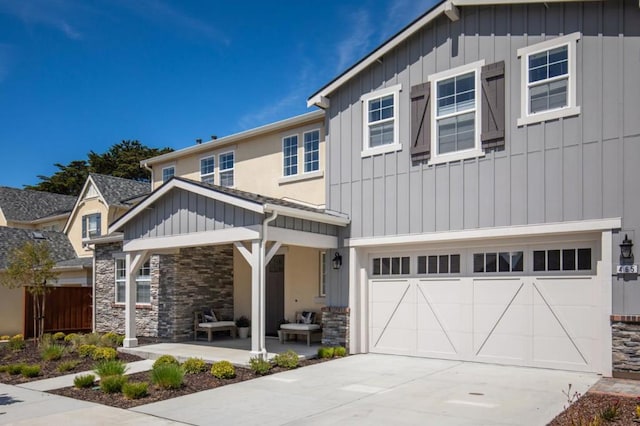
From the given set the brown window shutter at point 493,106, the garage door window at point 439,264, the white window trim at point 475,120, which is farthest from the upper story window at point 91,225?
the brown window shutter at point 493,106

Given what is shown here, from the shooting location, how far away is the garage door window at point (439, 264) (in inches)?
460

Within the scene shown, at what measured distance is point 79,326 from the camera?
64.8 feet

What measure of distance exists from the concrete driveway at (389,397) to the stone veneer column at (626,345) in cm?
49

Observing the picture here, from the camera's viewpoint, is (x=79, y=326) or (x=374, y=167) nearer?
(x=374, y=167)

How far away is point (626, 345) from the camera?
30.3 ft

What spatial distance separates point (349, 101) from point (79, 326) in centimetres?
1327

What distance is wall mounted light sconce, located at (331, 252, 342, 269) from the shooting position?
13172 mm

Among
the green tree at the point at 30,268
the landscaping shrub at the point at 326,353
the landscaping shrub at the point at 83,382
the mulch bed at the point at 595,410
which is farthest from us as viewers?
the green tree at the point at 30,268

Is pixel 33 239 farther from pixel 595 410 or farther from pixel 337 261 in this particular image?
pixel 595 410

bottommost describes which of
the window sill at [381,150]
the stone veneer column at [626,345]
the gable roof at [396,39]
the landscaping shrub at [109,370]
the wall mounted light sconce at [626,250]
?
the landscaping shrub at [109,370]

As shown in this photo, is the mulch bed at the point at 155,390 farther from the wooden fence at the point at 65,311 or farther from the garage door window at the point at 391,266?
the wooden fence at the point at 65,311

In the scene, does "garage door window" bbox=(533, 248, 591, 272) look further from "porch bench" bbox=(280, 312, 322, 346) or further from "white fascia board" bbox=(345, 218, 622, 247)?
"porch bench" bbox=(280, 312, 322, 346)

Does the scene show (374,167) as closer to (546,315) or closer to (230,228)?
(230,228)

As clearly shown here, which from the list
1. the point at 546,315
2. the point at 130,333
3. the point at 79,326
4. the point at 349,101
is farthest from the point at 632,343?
the point at 79,326
